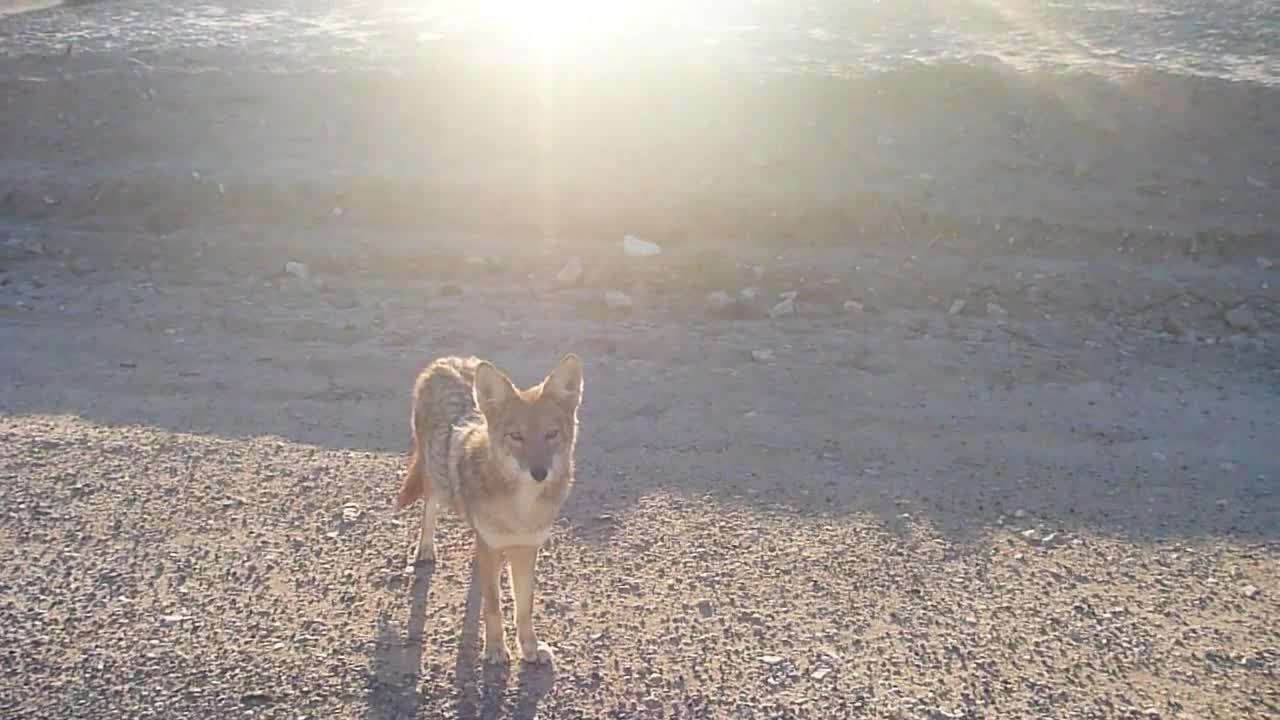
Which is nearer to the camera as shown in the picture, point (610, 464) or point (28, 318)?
point (610, 464)

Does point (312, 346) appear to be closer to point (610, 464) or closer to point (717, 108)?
point (610, 464)

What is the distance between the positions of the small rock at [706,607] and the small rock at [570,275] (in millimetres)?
5122

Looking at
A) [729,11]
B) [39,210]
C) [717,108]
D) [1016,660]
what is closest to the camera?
[1016,660]

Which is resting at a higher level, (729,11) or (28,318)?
(729,11)

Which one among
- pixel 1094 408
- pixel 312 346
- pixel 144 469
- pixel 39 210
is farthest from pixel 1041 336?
pixel 39 210

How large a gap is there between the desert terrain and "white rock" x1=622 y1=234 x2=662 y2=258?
177 mm

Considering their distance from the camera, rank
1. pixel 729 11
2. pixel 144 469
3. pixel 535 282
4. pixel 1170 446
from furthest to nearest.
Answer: pixel 729 11
pixel 535 282
pixel 1170 446
pixel 144 469

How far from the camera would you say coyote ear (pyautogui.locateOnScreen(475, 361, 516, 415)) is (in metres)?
5.24

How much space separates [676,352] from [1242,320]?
4.70 meters

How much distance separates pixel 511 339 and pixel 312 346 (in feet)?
5.05

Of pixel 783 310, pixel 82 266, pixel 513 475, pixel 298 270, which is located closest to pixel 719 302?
pixel 783 310

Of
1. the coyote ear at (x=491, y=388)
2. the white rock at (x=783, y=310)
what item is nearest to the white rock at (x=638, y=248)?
the white rock at (x=783, y=310)

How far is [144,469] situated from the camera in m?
7.39

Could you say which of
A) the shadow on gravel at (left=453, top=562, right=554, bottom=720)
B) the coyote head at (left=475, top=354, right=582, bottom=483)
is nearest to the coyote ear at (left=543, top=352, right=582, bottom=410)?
the coyote head at (left=475, top=354, right=582, bottom=483)
